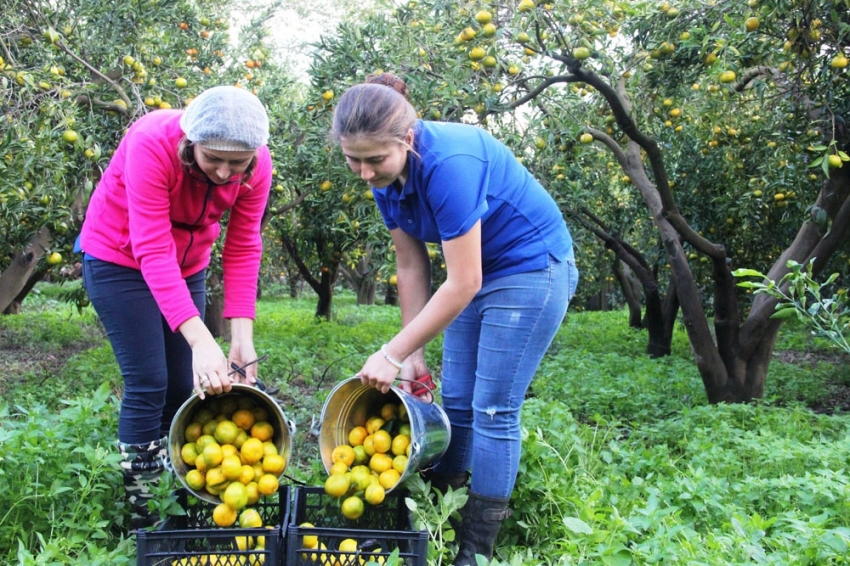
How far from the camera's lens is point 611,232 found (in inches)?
367

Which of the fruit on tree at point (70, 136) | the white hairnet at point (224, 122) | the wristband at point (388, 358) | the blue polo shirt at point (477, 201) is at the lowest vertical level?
the wristband at point (388, 358)

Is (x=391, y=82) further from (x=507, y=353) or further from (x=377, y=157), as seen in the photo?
(x=507, y=353)

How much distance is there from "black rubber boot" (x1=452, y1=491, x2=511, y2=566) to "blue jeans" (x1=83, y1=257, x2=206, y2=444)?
3.64ft

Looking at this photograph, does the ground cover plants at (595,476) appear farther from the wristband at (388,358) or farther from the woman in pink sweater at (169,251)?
the wristband at (388,358)

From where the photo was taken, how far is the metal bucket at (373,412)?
7.61 feet

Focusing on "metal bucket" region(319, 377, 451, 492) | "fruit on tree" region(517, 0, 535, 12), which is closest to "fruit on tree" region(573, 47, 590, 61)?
"fruit on tree" region(517, 0, 535, 12)

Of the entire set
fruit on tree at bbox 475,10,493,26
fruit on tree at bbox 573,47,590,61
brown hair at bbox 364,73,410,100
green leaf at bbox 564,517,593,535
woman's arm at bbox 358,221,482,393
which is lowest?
green leaf at bbox 564,517,593,535

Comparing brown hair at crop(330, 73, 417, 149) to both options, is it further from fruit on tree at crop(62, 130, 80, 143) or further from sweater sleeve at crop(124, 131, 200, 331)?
fruit on tree at crop(62, 130, 80, 143)

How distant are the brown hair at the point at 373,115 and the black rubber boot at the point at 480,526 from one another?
1190 mm

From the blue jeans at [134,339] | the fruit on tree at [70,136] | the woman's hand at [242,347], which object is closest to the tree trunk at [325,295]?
the fruit on tree at [70,136]

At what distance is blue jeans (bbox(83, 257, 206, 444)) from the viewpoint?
2.53 m

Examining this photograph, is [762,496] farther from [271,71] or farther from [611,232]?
[271,71]

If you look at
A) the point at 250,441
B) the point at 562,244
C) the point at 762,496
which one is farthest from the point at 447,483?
the point at 762,496

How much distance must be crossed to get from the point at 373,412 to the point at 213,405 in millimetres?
553
